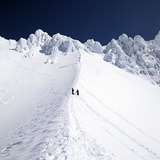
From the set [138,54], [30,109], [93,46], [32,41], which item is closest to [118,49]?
[93,46]

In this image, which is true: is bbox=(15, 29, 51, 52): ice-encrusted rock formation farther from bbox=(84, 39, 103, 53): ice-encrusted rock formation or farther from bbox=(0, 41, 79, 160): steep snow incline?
bbox=(84, 39, 103, 53): ice-encrusted rock formation

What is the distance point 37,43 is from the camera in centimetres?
10225

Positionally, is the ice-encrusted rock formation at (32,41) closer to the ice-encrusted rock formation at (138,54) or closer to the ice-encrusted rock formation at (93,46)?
the ice-encrusted rock formation at (93,46)

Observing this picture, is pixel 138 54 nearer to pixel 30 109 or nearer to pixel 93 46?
pixel 93 46

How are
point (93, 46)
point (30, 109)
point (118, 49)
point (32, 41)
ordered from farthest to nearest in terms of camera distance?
1. point (93, 46)
2. point (118, 49)
3. point (32, 41)
4. point (30, 109)

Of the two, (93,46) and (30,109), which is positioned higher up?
(93,46)

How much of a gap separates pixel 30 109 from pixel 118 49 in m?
107

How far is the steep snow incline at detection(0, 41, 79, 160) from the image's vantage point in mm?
12234

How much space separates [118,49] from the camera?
124m

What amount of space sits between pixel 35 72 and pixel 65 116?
43.1 metres

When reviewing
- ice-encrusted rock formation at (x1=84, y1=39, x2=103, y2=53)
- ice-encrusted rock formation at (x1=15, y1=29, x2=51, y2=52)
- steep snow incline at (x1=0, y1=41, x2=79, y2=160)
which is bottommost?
steep snow incline at (x1=0, y1=41, x2=79, y2=160)

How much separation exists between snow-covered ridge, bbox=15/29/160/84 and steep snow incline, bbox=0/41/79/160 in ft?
33.1

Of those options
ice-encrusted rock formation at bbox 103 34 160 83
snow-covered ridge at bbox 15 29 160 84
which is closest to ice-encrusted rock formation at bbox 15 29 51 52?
snow-covered ridge at bbox 15 29 160 84

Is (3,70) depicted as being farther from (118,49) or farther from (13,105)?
(118,49)
